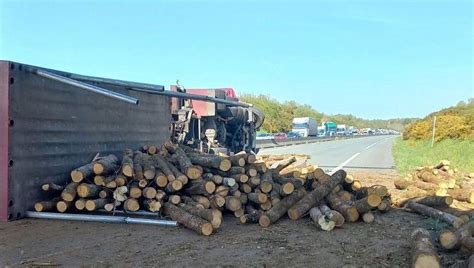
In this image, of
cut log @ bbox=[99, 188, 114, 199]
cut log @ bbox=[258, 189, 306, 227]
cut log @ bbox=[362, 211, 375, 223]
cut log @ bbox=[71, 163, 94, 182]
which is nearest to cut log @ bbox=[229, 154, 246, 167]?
cut log @ bbox=[258, 189, 306, 227]

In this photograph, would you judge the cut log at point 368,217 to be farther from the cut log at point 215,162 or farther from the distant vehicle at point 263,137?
the distant vehicle at point 263,137

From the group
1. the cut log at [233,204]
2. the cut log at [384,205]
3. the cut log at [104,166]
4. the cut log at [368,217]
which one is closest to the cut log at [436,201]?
the cut log at [384,205]

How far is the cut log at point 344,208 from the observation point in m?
6.52

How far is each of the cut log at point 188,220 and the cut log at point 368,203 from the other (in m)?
2.24

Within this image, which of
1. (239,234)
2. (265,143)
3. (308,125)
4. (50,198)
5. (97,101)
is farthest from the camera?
(308,125)

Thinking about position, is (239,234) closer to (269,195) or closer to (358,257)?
(269,195)

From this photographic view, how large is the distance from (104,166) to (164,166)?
36.7 inches

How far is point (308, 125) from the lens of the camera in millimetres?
64500

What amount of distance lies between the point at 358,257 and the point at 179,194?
3.06m

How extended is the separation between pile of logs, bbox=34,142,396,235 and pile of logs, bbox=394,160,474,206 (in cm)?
166

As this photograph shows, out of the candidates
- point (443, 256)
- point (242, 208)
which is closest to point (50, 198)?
point (242, 208)

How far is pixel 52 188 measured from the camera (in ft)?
22.0

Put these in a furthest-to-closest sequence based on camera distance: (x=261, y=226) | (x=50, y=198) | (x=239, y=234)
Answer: (x=50, y=198)
(x=261, y=226)
(x=239, y=234)

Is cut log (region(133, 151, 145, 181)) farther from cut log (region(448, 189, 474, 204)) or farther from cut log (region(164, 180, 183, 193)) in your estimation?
cut log (region(448, 189, 474, 204))
